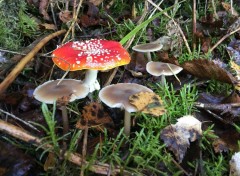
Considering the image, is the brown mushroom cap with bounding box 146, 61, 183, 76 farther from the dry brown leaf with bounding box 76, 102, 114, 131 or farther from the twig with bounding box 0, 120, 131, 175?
the twig with bounding box 0, 120, 131, 175

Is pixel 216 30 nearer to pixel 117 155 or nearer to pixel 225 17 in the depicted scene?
pixel 225 17

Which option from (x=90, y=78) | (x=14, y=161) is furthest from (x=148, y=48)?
(x=14, y=161)

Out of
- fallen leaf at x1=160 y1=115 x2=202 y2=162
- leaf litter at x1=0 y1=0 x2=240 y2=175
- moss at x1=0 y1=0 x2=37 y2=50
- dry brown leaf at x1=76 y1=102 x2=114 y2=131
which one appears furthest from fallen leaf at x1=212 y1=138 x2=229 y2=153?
moss at x1=0 y1=0 x2=37 y2=50

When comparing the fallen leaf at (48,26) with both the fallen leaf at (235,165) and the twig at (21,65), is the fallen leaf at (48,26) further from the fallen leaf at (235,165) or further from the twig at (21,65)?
the fallen leaf at (235,165)

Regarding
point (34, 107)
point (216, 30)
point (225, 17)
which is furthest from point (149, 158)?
point (225, 17)

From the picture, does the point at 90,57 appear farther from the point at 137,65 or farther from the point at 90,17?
the point at 90,17

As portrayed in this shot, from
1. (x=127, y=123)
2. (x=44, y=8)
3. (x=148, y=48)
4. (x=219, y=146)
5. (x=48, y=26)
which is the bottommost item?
(x=219, y=146)

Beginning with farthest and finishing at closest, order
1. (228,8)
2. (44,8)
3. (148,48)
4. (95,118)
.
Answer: (228,8)
(44,8)
(148,48)
(95,118)
